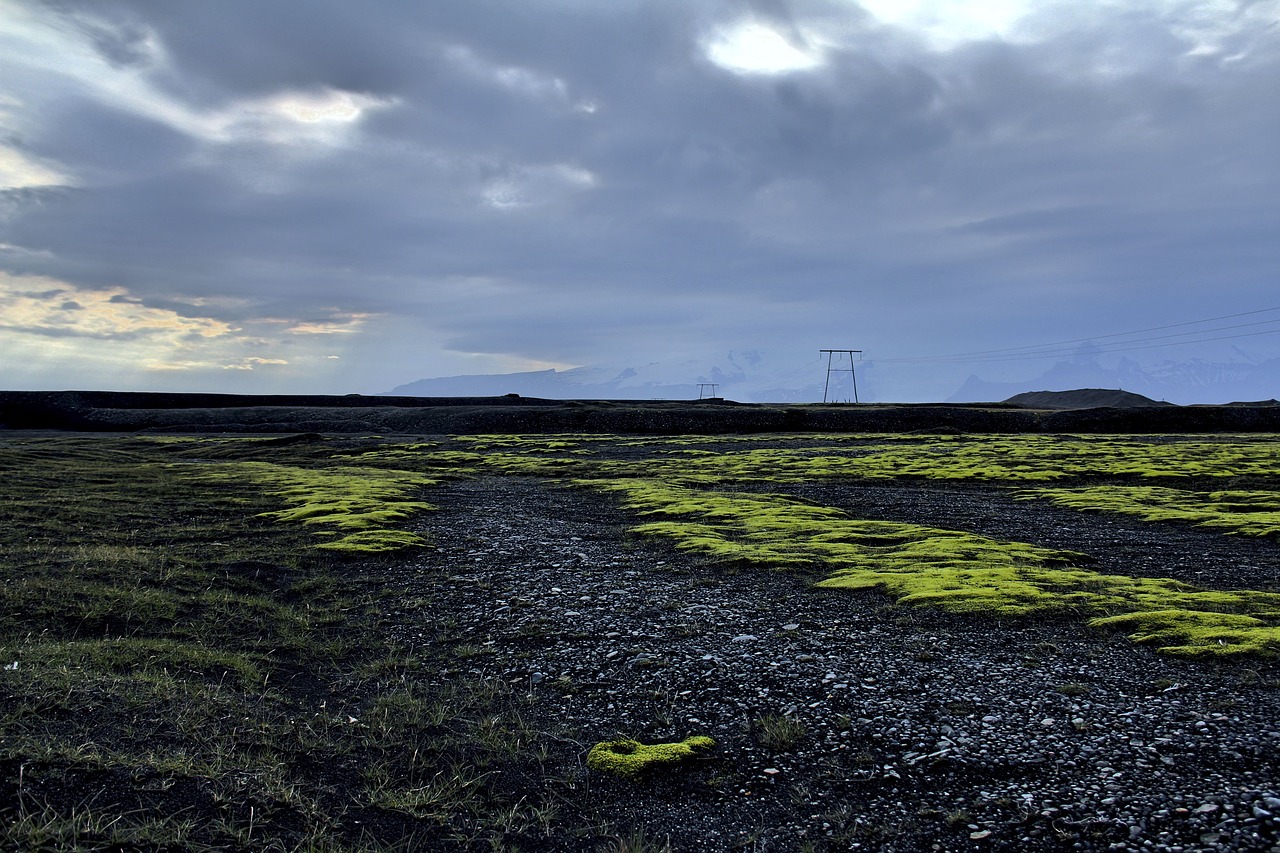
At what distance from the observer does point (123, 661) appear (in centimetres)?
1312

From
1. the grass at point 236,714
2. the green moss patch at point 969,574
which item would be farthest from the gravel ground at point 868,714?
the grass at point 236,714

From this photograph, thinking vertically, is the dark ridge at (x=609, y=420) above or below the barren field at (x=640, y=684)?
above

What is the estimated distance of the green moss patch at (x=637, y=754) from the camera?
1017 cm

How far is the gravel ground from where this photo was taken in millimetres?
8547

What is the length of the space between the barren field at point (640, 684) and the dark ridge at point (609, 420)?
8320 centimetres

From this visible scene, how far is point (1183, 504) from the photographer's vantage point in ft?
120

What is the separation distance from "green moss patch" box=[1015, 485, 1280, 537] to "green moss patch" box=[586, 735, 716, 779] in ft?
94.1

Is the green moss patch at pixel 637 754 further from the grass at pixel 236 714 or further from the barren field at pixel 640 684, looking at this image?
the grass at pixel 236 714

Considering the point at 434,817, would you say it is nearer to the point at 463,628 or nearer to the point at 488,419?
the point at 463,628

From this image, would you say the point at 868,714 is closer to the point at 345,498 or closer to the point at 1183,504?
the point at 345,498

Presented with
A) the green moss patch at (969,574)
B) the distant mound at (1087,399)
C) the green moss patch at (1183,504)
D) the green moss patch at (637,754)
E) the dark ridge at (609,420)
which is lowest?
the green moss patch at (637,754)

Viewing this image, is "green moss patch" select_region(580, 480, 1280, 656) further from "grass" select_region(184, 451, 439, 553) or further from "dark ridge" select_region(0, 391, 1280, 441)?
"dark ridge" select_region(0, 391, 1280, 441)

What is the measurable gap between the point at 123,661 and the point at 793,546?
65.2 ft

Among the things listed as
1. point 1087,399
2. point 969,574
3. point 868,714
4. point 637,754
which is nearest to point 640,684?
point 637,754
